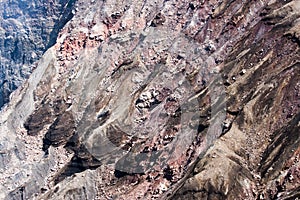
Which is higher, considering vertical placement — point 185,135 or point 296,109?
point 296,109

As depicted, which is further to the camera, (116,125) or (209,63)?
(116,125)

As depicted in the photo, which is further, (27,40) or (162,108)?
(27,40)

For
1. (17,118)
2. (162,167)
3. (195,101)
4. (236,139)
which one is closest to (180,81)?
(195,101)

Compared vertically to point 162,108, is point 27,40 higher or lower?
lower

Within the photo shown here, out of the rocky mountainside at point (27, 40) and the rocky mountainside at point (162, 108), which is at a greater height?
the rocky mountainside at point (162, 108)

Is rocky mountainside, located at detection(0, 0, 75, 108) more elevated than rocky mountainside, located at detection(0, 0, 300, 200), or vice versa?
rocky mountainside, located at detection(0, 0, 300, 200)

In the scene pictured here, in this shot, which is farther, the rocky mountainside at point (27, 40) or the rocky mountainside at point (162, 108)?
the rocky mountainside at point (27, 40)

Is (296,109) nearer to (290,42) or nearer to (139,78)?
(290,42)

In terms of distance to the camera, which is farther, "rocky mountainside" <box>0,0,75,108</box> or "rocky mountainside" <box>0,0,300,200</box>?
"rocky mountainside" <box>0,0,75,108</box>
